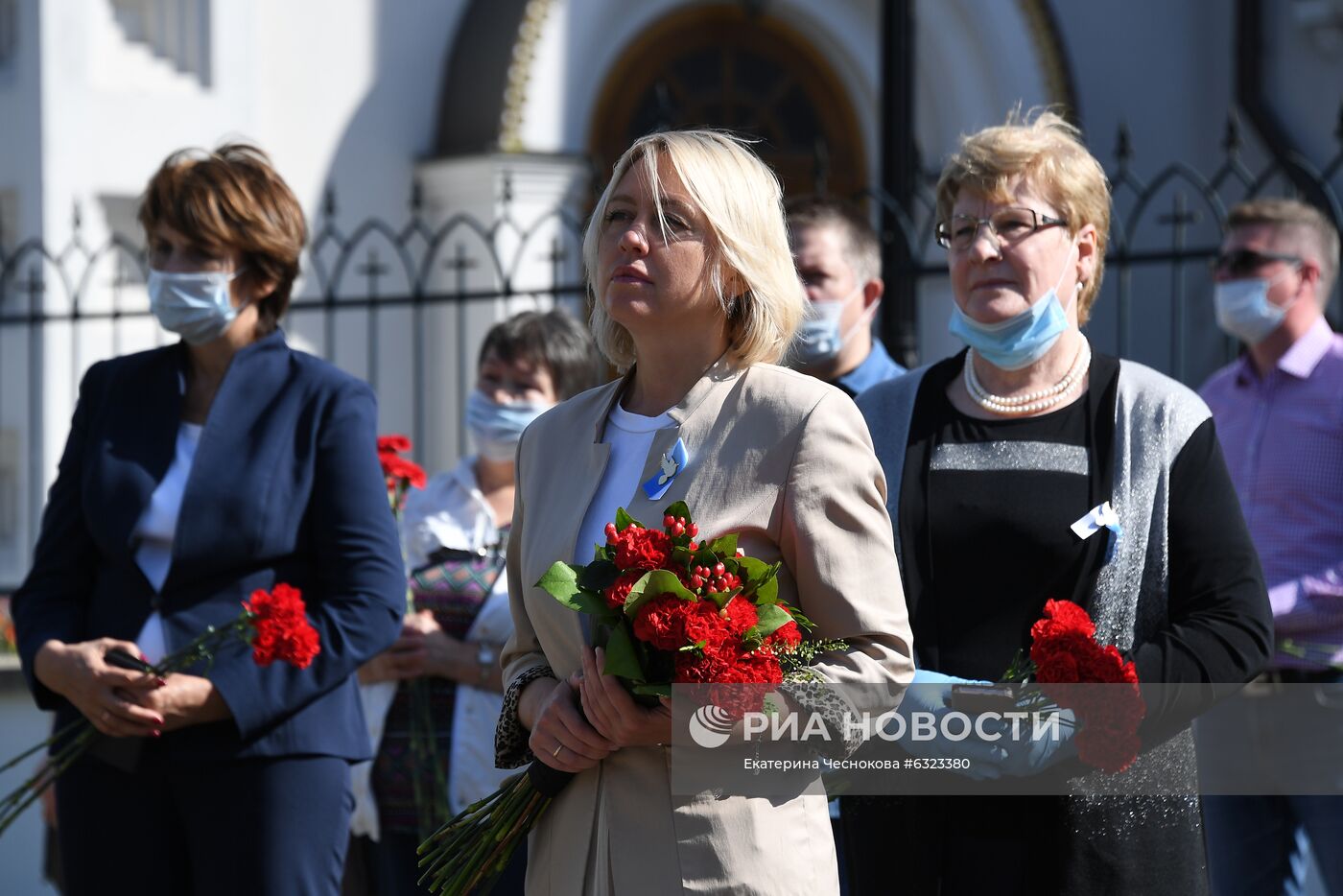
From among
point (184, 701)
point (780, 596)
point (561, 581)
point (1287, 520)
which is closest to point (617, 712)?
point (561, 581)

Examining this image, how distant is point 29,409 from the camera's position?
23.1 feet

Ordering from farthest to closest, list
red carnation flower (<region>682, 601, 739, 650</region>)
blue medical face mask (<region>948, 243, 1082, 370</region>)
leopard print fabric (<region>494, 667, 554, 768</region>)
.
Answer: blue medical face mask (<region>948, 243, 1082, 370</region>)
leopard print fabric (<region>494, 667, 554, 768</region>)
red carnation flower (<region>682, 601, 739, 650</region>)

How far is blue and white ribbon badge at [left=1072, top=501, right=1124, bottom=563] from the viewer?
2736mm

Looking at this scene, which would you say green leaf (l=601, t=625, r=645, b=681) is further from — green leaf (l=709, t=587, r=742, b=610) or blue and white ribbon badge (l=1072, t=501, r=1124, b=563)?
blue and white ribbon badge (l=1072, t=501, r=1124, b=563)

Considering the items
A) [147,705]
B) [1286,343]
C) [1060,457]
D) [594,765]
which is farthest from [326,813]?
[1286,343]

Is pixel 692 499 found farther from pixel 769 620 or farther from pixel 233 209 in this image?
pixel 233 209

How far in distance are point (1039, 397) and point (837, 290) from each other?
106 cm

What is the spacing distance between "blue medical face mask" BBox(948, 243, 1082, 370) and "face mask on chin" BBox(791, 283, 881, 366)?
35.9 inches

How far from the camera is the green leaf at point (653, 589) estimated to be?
2.07 meters

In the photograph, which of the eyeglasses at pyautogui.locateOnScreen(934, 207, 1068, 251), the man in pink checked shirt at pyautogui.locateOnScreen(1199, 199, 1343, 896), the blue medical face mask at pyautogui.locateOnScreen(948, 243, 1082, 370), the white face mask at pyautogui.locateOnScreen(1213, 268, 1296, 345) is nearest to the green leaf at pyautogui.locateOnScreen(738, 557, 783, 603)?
the blue medical face mask at pyautogui.locateOnScreen(948, 243, 1082, 370)

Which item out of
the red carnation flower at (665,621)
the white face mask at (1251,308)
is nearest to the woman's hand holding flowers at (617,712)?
the red carnation flower at (665,621)

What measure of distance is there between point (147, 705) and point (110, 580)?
13.0 inches

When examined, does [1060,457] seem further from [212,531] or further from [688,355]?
[212,531]

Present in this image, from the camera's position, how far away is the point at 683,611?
2.08 meters
